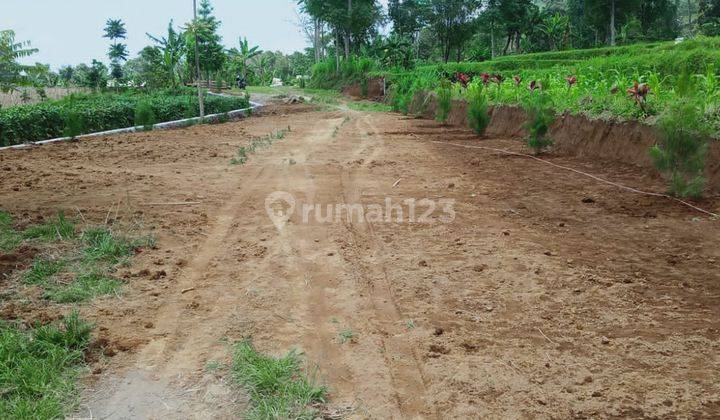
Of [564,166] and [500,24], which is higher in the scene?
[500,24]

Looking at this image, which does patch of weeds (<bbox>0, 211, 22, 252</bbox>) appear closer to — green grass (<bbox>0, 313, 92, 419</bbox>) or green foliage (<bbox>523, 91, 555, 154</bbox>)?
green grass (<bbox>0, 313, 92, 419</bbox>)

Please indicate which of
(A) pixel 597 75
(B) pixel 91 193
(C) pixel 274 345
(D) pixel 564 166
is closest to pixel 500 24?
(A) pixel 597 75

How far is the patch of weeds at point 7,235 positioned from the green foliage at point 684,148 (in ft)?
21.0

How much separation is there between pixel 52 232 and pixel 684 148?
636cm

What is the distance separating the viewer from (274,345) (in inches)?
123

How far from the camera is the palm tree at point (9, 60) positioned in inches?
194

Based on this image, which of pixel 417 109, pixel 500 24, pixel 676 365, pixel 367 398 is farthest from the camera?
pixel 500 24

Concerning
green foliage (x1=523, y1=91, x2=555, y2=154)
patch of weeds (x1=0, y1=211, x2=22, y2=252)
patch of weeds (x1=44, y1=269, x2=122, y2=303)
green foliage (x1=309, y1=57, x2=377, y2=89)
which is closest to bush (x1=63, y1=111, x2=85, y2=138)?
patch of weeds (x1=0, y1=211, x2=22, y2=252)

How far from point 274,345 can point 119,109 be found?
48.7ft

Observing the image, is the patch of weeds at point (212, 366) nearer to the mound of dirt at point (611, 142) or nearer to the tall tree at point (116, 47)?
the mound of dirt at point (611, 142)

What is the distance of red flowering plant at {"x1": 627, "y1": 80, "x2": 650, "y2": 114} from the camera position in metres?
7.09

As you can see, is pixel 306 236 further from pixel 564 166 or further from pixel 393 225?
pixel 564 166

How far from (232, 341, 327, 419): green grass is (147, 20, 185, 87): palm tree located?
2870cm

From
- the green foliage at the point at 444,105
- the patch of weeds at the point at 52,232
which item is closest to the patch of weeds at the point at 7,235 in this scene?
the patch of weeds at the point at 52,232
